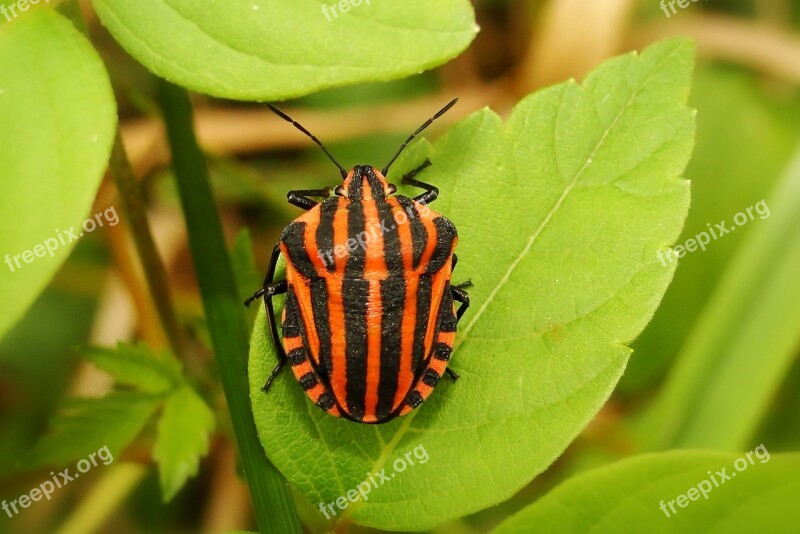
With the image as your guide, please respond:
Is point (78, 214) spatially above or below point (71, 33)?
below

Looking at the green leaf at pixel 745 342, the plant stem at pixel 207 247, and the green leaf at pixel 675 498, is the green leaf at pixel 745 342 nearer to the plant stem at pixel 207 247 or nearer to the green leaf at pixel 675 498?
the green leaf at pixel 675 498

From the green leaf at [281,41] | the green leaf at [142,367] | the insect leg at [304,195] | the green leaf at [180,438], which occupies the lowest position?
the green leaf at [180,438]

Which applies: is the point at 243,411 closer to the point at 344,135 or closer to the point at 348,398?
the point at 348,398

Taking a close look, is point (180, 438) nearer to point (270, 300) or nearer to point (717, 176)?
point (270, 300)

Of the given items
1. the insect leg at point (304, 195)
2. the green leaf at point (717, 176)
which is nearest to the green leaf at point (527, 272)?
the insect leg at point (304, 195)

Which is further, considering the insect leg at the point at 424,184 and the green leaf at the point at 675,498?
the insect leg at the point at 424,184

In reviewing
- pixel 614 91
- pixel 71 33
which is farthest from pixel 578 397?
pixel 71 33

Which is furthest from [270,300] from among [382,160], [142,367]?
[382,160]
